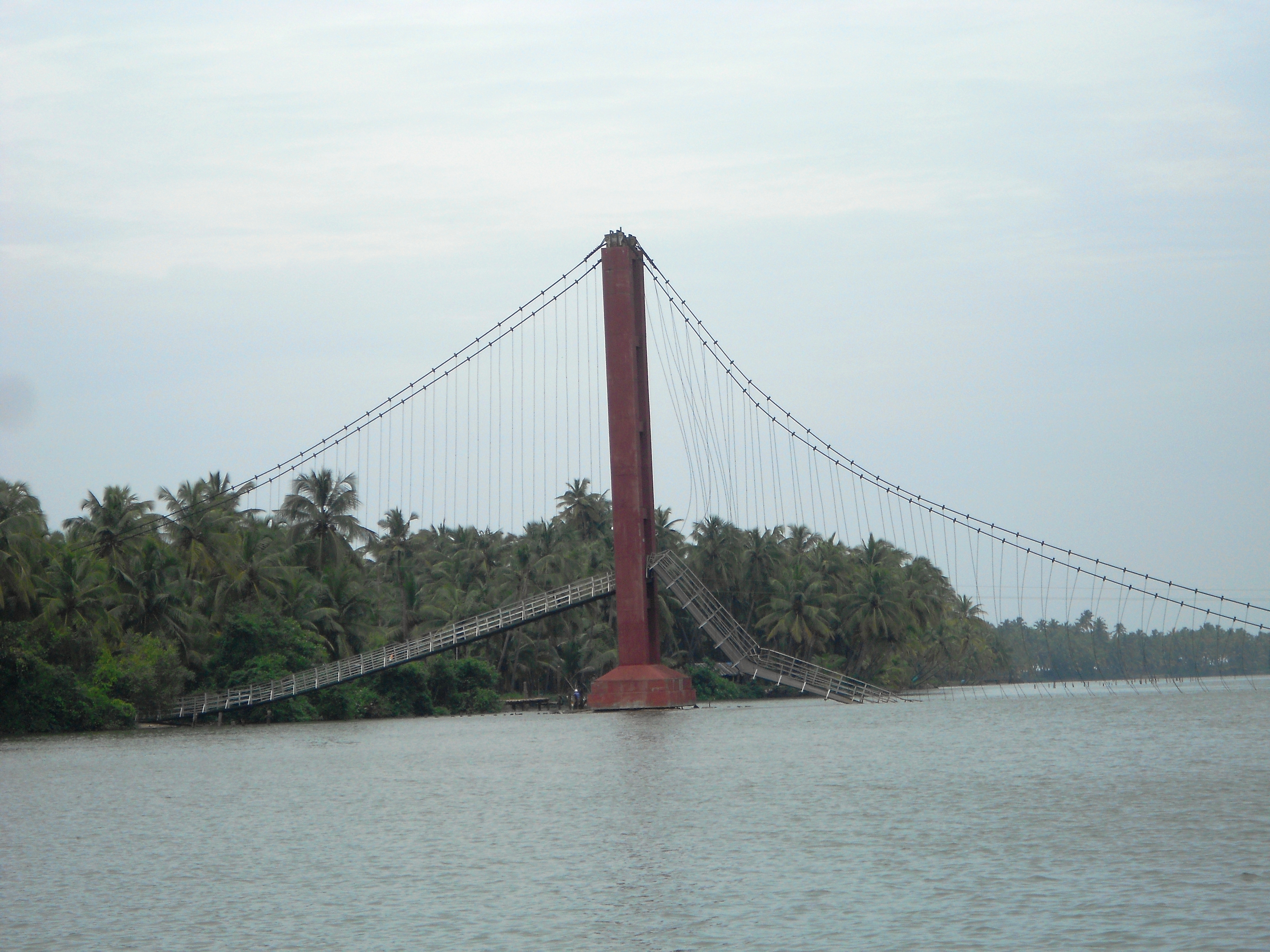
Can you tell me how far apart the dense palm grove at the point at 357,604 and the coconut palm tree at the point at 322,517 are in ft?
0.24

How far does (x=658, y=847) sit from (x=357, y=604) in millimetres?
42418

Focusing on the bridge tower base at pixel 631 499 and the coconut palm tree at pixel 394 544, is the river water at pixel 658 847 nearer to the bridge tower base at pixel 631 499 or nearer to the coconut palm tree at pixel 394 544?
the bridge tower base at pixel 631 499

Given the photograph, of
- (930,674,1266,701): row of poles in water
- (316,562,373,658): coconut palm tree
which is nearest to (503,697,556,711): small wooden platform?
(316,562,373,658): coconut palm tree

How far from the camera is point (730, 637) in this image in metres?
44.6

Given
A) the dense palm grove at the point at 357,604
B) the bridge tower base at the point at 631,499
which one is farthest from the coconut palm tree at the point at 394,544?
the bridge tower base at the point at 631,499

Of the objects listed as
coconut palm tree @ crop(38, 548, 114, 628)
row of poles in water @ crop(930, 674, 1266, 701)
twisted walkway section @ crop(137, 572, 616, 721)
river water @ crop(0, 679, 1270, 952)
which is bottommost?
river water @ crop(0, 679, 1270, 952)

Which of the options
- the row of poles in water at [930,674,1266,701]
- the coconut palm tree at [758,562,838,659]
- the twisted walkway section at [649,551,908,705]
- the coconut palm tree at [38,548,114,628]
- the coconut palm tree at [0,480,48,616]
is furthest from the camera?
the coconut palm tree at [758,562,838,659]

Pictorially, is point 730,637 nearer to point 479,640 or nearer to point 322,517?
point 479,640

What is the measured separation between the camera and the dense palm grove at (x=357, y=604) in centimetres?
4388

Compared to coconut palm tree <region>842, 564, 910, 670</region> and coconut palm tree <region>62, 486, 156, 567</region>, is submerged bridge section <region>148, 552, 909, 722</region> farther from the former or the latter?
coconut palm tree <region>842, 564, 910, 670</region>

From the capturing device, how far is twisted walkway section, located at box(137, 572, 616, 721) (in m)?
46.4

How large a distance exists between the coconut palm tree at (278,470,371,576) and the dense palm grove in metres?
0.07

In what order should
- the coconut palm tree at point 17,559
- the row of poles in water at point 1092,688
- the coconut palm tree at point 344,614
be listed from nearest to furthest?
the coconut palm tree at point 17,559, the coconut palm tree at point 344,614, the row of poles in water at point 1092,688

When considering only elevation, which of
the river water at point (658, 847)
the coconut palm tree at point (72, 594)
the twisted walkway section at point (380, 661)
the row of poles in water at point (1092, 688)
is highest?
the coconut palm tree at point (72, 594)
